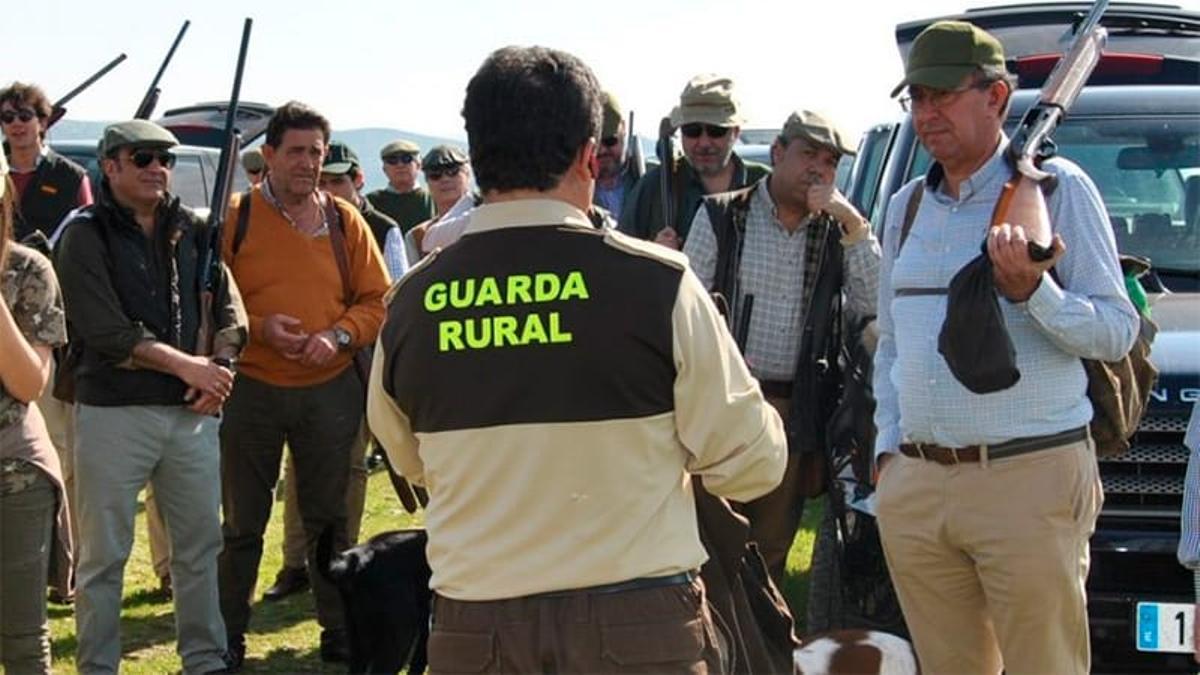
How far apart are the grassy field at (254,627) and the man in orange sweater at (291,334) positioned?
0.56 feet

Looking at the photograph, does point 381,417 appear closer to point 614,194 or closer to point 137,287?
point 137,287

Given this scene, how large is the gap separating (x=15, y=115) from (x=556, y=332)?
6.35 m

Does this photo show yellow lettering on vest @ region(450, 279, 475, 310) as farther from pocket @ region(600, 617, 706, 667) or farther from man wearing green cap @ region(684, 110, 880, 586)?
man wearing green cap @ region(684, 110, 880, 586)

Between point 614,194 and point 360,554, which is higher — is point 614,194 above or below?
above

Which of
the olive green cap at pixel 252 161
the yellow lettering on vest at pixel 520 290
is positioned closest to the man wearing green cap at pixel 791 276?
the yellow lettering on vest at pixel 520 290

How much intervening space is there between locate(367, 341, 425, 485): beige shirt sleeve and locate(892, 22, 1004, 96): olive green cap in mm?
1662

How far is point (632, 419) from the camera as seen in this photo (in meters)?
3.02

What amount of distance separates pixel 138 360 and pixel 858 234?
2644 mm

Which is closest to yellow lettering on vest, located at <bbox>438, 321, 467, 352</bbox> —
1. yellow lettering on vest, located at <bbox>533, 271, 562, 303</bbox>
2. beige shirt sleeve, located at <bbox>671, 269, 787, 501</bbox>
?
yellow lettering on vest, located at <bbox>533, 271, 562, 303</bbox>

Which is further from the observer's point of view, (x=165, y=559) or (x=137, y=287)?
(x=165, y=559)

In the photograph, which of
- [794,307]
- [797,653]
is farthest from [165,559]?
[797,653]

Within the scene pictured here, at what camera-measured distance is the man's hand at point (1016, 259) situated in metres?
3.82

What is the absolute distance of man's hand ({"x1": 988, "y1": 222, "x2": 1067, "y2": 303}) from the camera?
150 inches

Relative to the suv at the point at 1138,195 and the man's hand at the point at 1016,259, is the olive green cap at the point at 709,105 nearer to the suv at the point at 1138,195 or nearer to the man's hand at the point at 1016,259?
the suv at the point at 1138,195
